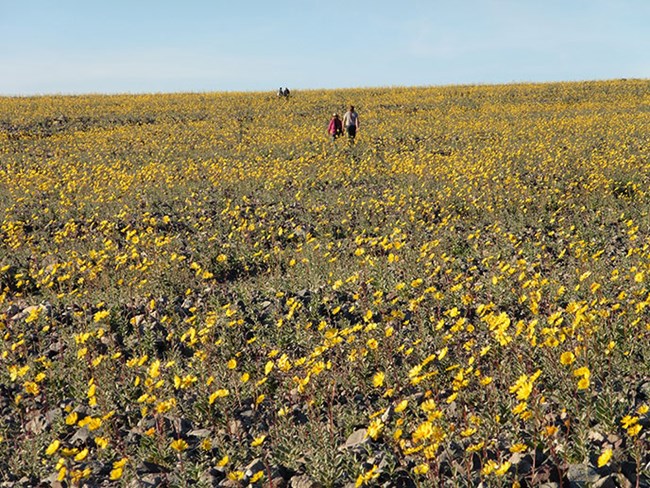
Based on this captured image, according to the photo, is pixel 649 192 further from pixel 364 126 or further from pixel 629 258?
pixel 364 126

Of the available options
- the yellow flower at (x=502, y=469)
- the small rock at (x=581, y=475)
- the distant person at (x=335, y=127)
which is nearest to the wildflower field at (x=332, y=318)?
the small rock at (x=581, y=475)

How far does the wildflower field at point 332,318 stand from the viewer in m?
3.78

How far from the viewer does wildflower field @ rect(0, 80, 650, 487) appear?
12.4 feet

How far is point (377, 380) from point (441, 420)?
55 centimetres

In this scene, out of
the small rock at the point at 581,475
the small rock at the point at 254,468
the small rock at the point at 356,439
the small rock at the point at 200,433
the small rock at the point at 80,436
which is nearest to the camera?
the small rock at the point at 581,475

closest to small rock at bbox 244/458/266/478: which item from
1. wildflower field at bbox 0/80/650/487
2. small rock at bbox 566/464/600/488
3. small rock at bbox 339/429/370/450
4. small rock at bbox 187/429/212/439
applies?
wildflower field at bbox 0/80/650/487

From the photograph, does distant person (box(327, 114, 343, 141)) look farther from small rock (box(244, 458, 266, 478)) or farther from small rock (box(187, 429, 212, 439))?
small rock (box(244, 458, 266, 478))

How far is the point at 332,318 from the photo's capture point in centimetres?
664

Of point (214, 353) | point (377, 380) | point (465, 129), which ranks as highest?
point (465, 129)

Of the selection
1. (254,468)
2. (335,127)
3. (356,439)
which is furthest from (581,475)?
(335,127)

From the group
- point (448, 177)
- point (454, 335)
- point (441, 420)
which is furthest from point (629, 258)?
point (448, 177)

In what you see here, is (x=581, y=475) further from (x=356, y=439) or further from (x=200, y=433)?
(x=200, y=433)

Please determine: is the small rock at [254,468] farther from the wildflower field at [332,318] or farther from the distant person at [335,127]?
the distant person at [335,127]

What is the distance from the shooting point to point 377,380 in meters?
4.17
